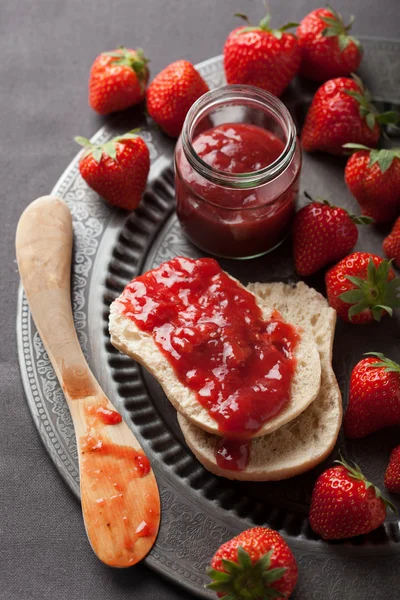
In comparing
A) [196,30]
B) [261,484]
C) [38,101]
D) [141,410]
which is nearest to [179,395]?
[141,410]

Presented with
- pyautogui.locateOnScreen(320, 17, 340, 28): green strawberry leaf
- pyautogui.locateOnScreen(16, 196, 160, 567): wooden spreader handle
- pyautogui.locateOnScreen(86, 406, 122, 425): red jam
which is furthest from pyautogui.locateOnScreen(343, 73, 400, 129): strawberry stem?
pyautogui.locateOnScreen(86, 406, 122, 425): red jam

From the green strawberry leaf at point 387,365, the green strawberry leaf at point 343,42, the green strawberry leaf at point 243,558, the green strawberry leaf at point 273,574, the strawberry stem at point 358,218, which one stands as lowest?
the green strawberry leaf at point 273,574

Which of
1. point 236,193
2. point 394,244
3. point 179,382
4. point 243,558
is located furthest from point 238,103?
point 243,558

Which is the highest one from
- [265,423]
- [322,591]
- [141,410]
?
[265,423]

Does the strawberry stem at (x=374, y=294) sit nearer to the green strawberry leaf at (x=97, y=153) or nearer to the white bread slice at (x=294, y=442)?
the white bread slice at (x=294, y=442)

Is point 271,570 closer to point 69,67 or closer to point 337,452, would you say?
point 337,452

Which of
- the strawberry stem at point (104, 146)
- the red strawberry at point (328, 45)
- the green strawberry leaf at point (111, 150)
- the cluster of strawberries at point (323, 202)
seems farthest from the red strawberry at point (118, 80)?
the red strawberry at point (328, 45)
